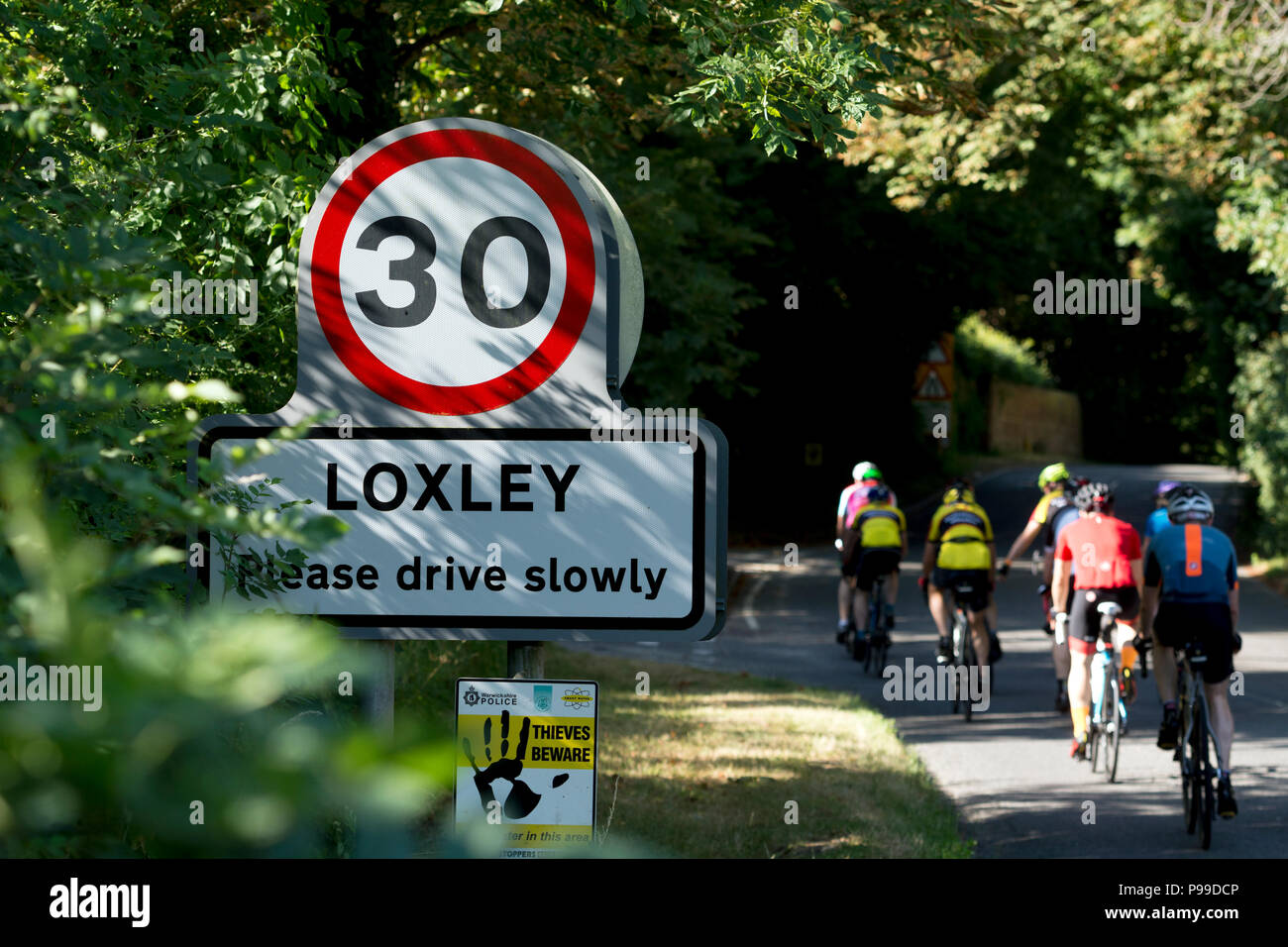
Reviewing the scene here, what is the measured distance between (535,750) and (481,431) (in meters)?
0.62

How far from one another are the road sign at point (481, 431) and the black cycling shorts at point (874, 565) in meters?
12.1

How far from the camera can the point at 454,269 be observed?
2.69 m

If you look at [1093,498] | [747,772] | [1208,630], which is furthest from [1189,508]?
[747,772]

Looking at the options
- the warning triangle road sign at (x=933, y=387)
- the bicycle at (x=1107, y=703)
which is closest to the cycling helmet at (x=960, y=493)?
the bicycle at (x=1107, y=703)

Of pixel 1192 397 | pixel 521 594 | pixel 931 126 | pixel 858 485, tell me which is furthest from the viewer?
pixel 1192 397

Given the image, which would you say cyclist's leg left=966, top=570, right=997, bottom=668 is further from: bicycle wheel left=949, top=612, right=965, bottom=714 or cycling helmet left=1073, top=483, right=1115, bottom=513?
cycling helmet left=1073, top=483, right=1115, bottom=513

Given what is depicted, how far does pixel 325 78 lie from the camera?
3.97m

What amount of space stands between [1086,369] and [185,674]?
65.8 metres

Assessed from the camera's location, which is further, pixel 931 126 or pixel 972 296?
pixel 972 296

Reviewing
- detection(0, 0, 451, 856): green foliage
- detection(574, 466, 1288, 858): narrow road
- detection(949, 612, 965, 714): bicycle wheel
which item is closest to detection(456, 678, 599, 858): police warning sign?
detection(0, 0, 451, 856): green foliage

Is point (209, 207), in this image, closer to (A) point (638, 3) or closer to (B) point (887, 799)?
(A) point (638, 3)

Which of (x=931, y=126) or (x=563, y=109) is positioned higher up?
(x=931, y=126)

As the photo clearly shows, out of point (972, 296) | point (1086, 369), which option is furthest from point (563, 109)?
point (1086, 369)
